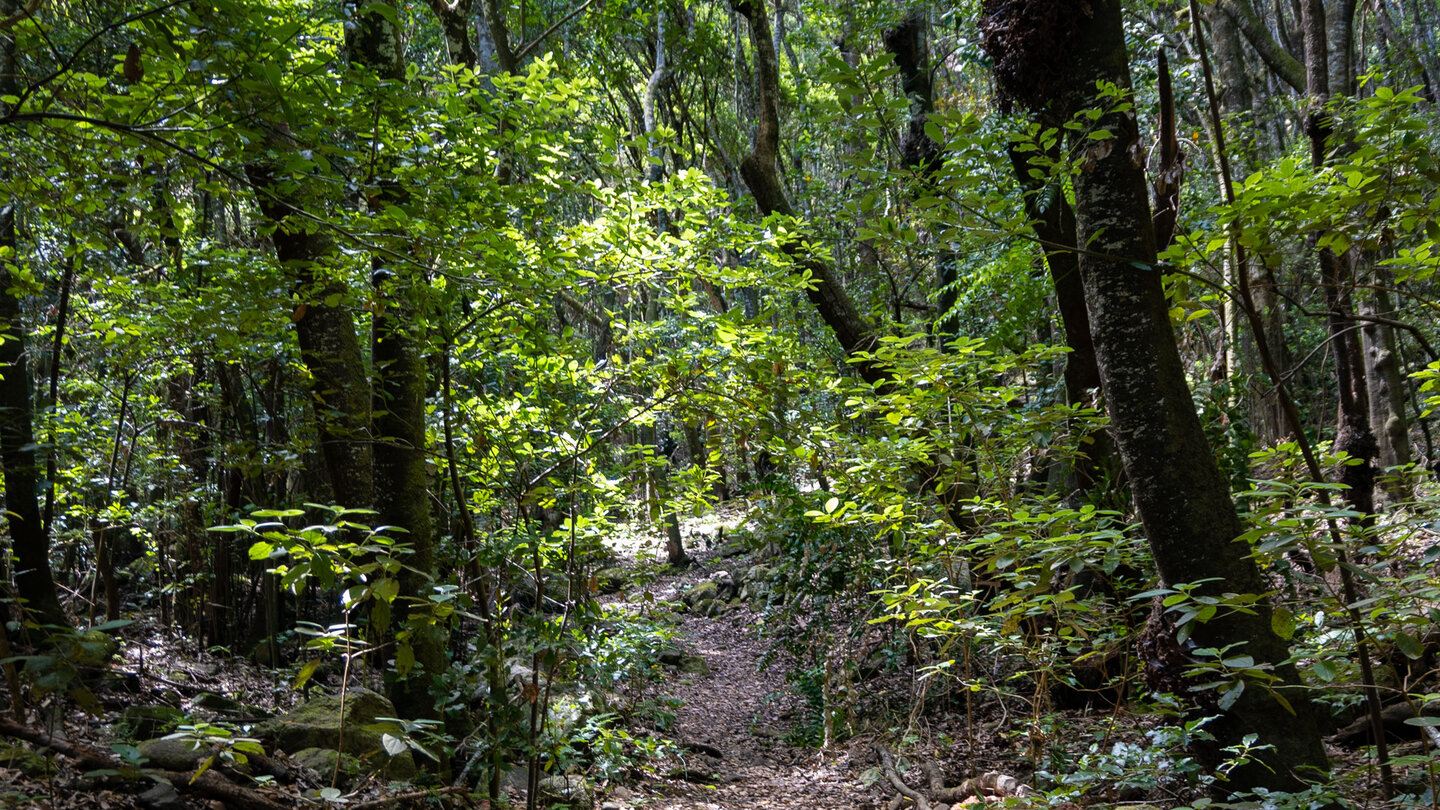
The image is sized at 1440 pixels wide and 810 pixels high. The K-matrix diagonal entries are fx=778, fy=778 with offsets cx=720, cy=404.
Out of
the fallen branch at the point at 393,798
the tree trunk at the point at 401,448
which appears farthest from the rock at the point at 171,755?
the tree trunk at the point at 401,448

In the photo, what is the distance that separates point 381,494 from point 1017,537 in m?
3.59

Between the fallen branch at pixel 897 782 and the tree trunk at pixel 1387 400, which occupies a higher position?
the tree trunk at pixel 1387 400

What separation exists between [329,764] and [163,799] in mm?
1043

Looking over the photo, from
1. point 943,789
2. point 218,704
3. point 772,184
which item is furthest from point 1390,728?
point 218,704

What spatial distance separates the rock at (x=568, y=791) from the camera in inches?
179

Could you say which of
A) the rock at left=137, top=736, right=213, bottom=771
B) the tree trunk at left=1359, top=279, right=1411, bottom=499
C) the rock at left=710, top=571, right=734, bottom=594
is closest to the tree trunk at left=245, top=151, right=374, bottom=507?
the rock at left=137, top=736, right=213, bottom=771

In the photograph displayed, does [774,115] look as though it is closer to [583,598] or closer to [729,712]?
[583,598]

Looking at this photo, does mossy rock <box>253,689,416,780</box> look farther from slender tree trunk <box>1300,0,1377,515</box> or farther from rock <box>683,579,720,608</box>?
rock <box>683,579,720,608</box>

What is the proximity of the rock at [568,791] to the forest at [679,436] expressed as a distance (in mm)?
50

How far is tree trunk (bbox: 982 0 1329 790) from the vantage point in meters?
2.63

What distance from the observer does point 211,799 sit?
294cm

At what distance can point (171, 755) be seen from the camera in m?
3.29

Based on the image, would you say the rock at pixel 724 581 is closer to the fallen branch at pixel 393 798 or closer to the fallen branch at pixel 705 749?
the fallen branch at pixel 705 749

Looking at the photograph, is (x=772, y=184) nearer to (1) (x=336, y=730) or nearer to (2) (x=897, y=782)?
(2) (x=897, y=782)
